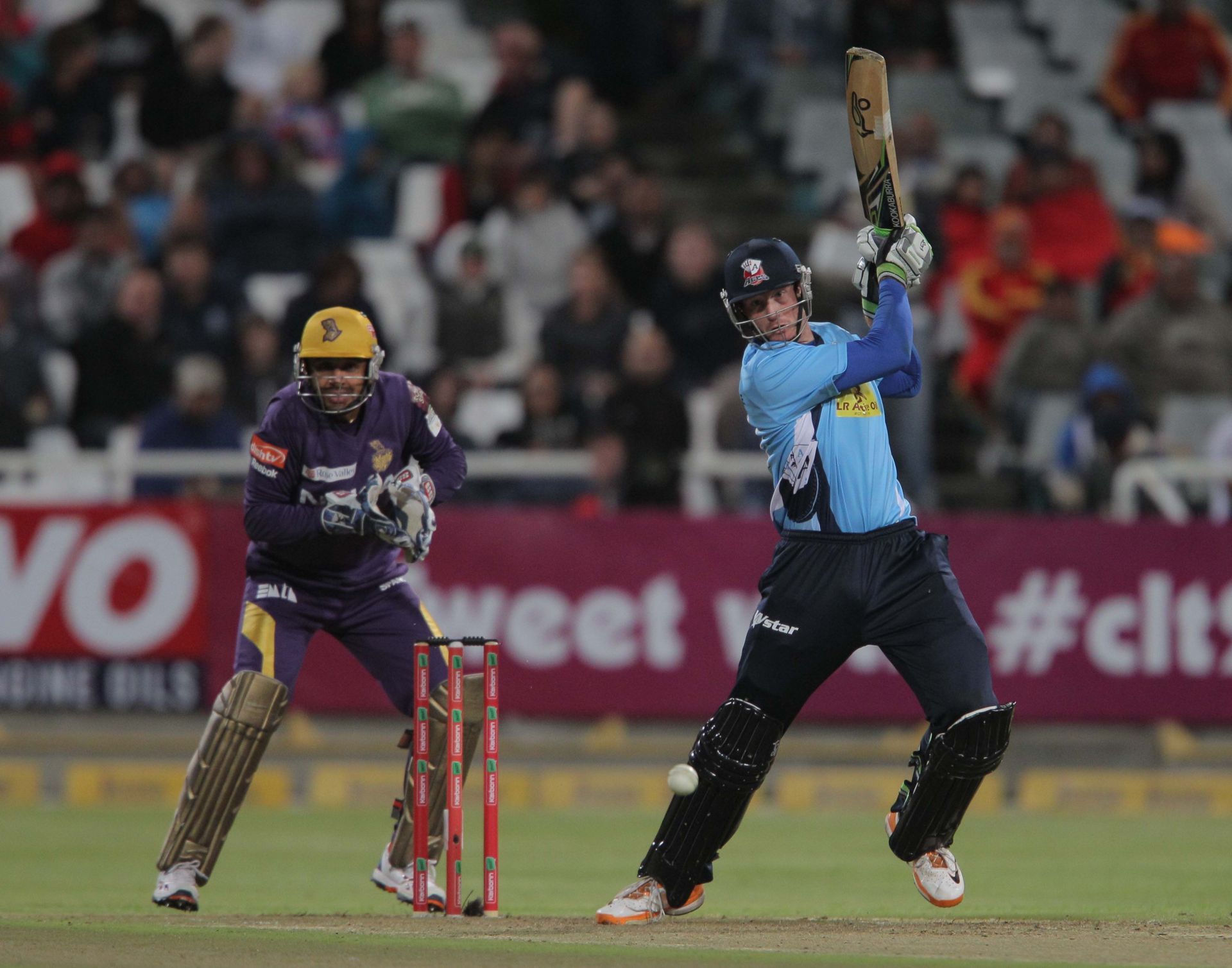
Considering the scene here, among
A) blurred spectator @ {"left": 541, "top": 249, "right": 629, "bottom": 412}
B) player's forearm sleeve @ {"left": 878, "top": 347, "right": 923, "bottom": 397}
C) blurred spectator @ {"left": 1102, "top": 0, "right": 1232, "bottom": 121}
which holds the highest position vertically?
blurred spectator @ {"left": 1102, "top": 0, "right": 1232, "bottom": 121}

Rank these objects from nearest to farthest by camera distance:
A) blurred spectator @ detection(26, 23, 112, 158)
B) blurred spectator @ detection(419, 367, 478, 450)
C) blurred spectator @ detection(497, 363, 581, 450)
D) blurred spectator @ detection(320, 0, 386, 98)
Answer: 1. blurred spectator @ detection(419, 367, 478, 450)
2. blurred spectator @ detection(497, 363, 581, 450)
3. blurred spectator @ detection(26, 23, 112, 158)
4. blurred spectator @ detection(320, 0, 386, 98)

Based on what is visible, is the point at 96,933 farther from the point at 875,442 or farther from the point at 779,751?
the point at 779,751

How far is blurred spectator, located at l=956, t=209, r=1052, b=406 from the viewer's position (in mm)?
15219

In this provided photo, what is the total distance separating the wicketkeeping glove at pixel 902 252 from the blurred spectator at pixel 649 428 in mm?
6033

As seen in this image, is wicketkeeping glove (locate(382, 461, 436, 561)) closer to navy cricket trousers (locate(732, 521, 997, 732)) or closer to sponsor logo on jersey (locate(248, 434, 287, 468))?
sponsor logo on jersey (locate(248, 434, 287, 468))

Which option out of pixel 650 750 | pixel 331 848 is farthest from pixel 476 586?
pixel 331 848

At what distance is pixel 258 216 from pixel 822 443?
31.3 ft

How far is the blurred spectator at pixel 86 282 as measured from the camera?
1555 centimetres

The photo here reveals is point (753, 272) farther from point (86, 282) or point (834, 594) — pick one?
point (86, 282)

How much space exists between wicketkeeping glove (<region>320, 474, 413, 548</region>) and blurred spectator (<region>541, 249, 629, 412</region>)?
6.84 metres

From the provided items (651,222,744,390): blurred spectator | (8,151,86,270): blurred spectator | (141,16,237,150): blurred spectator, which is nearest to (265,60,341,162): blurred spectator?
(141,16,237,150): blurred spectator

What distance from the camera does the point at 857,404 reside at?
7.37m

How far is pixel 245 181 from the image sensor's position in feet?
52.9

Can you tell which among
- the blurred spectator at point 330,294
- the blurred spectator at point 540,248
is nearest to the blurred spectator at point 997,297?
the blurred spectator at point 540,248
